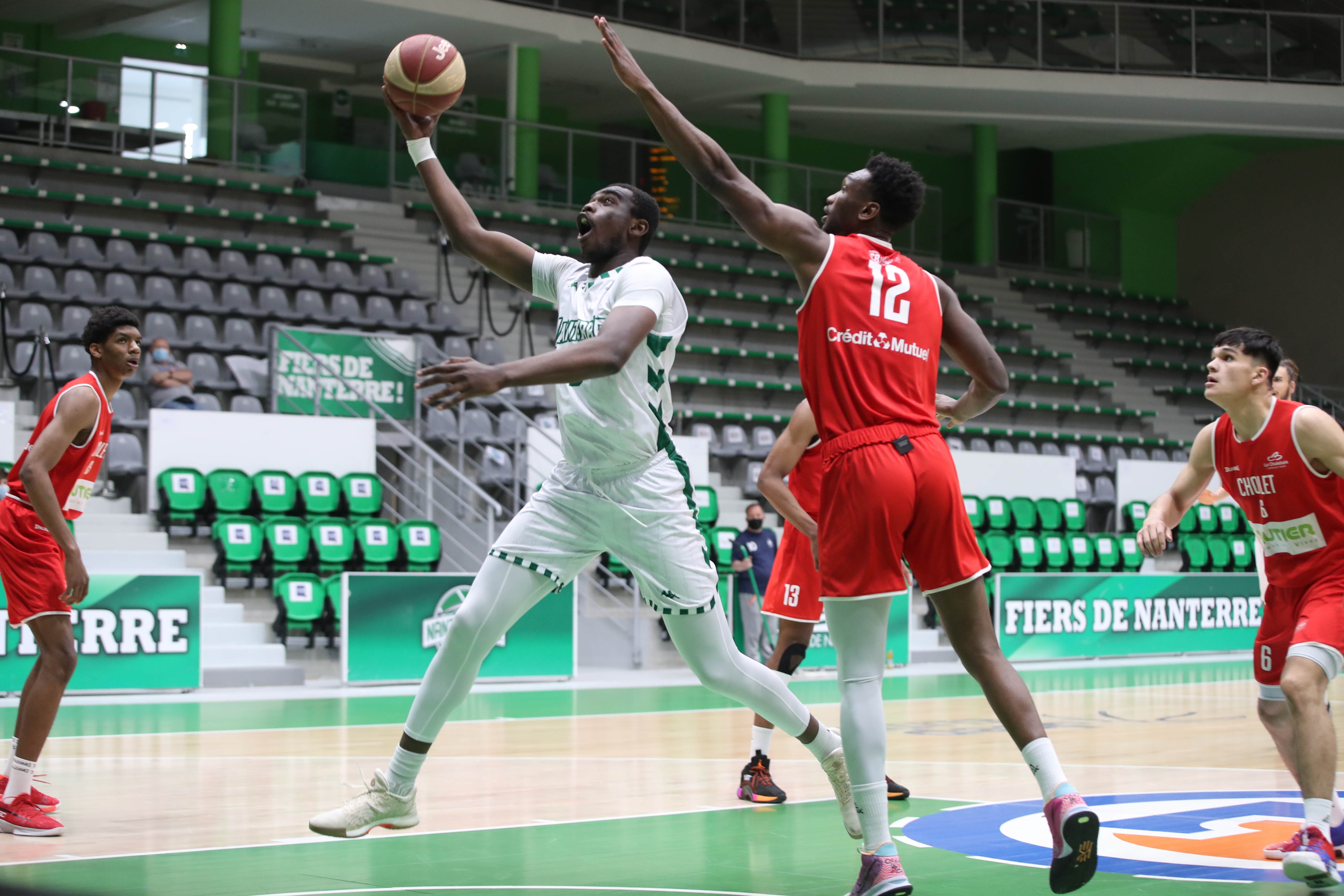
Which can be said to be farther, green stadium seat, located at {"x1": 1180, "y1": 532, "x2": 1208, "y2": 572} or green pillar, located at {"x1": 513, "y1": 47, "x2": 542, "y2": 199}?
green pillar, located at {"x1": 513, "y1": 47, "x2": 542, "y2": 199}

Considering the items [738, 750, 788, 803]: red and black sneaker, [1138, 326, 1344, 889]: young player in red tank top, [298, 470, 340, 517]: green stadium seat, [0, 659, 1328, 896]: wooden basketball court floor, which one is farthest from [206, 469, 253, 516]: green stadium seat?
[1138, 326, 1344, 889]: young player in red tank top

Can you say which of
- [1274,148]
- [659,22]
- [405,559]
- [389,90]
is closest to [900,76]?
[659,22]

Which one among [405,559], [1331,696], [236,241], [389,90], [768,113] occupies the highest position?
[768,113]

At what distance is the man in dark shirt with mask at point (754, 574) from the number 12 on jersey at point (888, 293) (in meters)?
9.51

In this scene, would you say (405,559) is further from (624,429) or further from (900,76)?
(900,76)

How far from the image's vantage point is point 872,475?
152 inches

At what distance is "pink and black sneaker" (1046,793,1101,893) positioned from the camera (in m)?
3.61

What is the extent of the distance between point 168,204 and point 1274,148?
20756 mm

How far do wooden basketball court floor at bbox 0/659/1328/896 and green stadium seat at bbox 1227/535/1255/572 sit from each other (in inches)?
332

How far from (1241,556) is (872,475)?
17.0 m

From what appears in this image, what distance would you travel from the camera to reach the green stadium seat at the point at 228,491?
13.2 m

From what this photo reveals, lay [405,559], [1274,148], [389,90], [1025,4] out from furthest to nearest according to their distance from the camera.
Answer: [1274,148], [1025,4], [405,559], [389,90]

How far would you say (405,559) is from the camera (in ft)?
43.8

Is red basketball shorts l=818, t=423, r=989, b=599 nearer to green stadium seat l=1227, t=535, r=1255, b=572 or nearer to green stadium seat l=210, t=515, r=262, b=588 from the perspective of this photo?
green stadium seat l=210, t=515, r=262, b=588
